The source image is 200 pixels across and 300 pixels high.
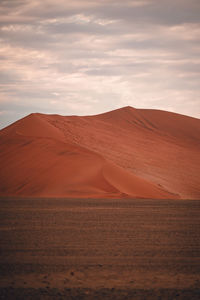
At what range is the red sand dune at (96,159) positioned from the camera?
91.6ft

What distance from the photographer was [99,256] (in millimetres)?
8867

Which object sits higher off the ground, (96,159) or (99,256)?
(96,159)

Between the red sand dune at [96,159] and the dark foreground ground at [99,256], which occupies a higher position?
the red sand dune at [96,159]

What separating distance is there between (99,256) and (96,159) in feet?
74.5

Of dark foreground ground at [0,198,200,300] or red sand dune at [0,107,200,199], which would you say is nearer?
dark foreground ground at [0,198,200,300]

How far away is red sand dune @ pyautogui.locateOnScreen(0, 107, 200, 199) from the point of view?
27.9 metres

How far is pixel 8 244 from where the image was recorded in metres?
10.0

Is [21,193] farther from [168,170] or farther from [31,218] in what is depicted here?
[168,170]

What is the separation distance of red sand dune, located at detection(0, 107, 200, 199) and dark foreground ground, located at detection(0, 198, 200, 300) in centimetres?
1159

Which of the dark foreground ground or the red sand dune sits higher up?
the red sand dune

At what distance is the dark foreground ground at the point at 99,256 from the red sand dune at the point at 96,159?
11587mm

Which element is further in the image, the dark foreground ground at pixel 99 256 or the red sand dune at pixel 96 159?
the red sand dune at pixel 96 159

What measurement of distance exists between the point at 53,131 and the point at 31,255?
98.5 ft

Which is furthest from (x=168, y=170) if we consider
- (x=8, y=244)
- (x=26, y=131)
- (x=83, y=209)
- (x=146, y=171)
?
(x=8, y=244)
